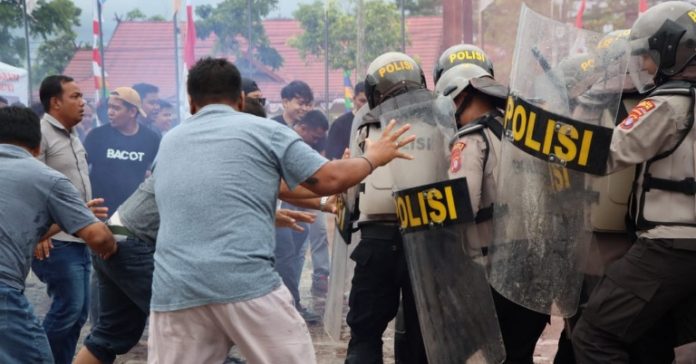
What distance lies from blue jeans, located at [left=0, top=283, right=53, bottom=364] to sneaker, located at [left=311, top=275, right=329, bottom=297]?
200 inches

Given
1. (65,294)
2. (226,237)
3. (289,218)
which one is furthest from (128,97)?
(226,237)

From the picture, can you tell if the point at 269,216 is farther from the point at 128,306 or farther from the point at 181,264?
the point at 128,306

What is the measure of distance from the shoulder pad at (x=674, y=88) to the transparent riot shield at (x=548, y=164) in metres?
0.19

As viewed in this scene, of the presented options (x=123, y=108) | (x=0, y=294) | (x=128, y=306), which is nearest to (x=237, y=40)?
(x=123, y=108)

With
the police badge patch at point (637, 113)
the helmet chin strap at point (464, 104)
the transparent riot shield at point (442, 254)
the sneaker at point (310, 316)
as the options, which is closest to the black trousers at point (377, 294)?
the transparent riot shield at point (442, 254)

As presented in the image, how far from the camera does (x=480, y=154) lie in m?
4.86

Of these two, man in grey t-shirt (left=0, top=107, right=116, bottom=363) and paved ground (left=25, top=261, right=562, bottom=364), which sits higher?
man in grey t-shirt (left=0, top=107, right=116, bottom=363)

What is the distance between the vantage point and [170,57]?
16.8 metres

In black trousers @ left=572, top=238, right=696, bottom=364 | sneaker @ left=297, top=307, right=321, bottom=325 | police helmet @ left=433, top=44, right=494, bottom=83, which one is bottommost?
sneaker @ left=297, top=307, right=321, bottom=325

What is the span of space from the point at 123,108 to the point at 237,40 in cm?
730

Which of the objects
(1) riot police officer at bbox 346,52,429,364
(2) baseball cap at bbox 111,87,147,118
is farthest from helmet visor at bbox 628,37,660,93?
(2) baseball cap at bbox 111,87,147,118

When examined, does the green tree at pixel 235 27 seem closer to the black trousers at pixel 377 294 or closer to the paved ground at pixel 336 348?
the paved ground at pixel 336 348

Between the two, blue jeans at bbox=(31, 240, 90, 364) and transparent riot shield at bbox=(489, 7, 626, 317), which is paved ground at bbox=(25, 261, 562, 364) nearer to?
blue jeans at bbox=(31, 240, 90, 364)

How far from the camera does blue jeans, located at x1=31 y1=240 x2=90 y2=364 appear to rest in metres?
6.11
